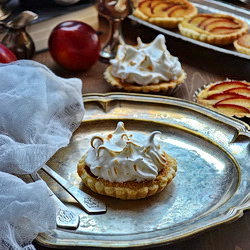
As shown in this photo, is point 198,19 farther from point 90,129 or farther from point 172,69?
point 90,129

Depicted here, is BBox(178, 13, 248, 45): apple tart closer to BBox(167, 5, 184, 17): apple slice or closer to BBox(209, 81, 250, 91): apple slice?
BBox(167, 5, 184, 17): apple slice

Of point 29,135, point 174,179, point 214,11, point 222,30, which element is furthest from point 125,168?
point 214,11

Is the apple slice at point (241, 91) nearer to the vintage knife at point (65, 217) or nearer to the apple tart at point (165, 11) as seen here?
the apple tart at point (165, 11)

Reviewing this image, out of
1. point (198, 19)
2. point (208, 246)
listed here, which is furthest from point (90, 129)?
point (198, 19)

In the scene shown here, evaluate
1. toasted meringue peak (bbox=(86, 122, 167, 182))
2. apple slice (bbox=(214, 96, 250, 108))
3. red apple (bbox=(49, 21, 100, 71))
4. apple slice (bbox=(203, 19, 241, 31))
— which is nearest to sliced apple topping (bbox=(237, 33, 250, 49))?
apple slice (bbox=(203, 19, 241, 31))

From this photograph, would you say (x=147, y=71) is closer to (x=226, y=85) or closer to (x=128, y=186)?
(x=226, y=85)

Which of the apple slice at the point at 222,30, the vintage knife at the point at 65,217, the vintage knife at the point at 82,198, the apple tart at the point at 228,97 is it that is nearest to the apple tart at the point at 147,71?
the apple tart at the point at 228,97
